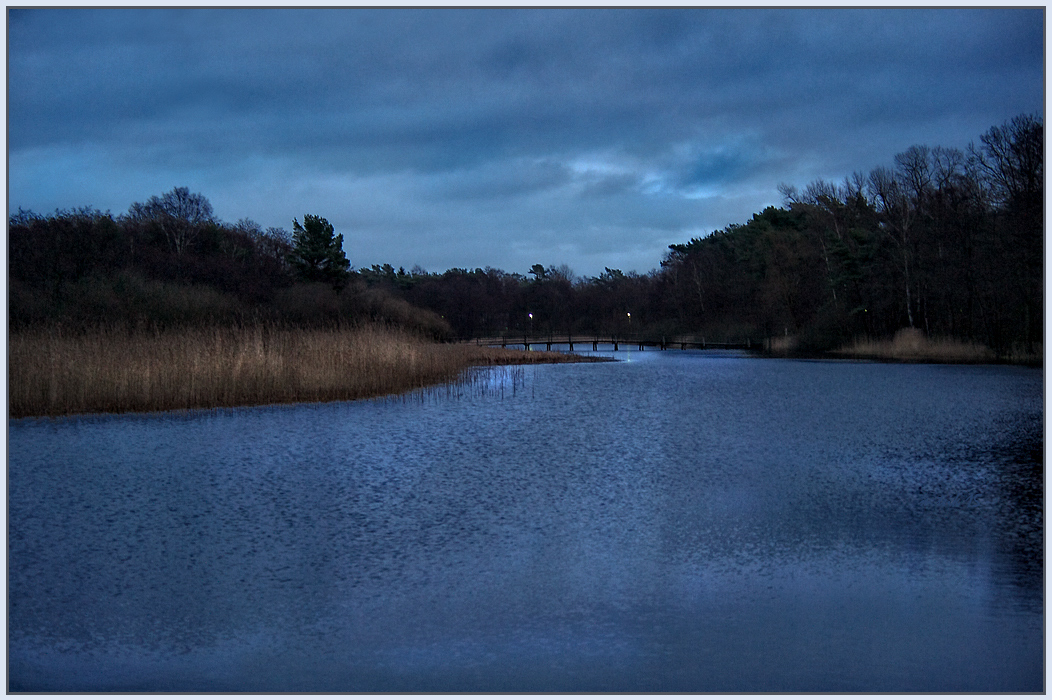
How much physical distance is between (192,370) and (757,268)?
5374 centimetres

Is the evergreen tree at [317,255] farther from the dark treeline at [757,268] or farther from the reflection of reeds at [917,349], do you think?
the reflection of reeds at [917,349]

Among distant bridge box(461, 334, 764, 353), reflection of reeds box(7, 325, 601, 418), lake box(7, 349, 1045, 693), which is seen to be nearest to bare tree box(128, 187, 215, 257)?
distant bridge box(461, 334, 764, 353)

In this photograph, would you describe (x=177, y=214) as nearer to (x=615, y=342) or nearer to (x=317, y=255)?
(x=317, y=255)

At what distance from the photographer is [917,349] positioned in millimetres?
36312

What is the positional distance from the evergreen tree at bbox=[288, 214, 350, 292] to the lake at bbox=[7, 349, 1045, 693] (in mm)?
38578

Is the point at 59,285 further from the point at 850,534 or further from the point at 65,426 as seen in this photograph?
the point at 850,534

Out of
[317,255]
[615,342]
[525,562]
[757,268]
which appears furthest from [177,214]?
[525,562]

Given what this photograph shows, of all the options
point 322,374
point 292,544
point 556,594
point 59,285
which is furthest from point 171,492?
point 59,285

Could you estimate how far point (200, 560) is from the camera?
551cm

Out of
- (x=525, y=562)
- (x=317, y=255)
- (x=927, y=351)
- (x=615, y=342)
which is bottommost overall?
(x=525, y=562)

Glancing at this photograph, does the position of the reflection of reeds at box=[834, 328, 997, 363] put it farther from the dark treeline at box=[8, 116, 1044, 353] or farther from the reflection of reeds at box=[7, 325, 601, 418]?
the reflection of reeds at box=[7, 325, 601, 418]

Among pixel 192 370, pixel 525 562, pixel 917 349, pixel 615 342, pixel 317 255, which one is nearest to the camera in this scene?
pixel 525 562

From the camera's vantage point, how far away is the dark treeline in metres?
23.7

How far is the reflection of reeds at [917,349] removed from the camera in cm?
3183
